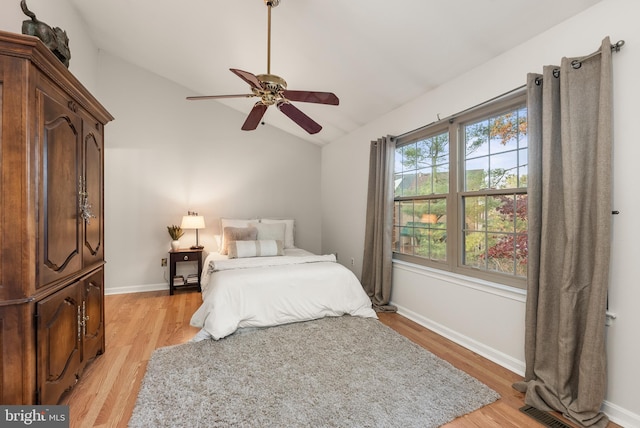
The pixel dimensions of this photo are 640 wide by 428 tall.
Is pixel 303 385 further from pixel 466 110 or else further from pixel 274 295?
pixel 466 110

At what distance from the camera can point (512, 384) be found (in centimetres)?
204

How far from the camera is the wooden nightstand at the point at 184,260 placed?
4152 mm

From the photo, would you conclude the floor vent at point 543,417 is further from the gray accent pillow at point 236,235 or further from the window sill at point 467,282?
the gray accent pillow at point 236,235

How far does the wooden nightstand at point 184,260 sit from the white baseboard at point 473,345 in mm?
2923

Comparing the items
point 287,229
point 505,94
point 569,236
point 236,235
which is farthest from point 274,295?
point 505,94

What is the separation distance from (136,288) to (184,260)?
0.87m

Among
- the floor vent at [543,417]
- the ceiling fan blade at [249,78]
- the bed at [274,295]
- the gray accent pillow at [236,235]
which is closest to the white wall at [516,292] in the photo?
the floor vent at [543,417]

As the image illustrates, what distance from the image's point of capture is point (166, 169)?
4480 millimetres

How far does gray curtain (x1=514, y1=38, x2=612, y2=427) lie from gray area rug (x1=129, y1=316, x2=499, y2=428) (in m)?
0.42

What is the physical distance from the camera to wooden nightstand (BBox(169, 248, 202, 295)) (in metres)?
4.15

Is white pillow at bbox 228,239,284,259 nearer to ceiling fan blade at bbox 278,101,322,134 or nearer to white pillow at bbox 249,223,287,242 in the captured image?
white pillow at bbox 249,223,287,242

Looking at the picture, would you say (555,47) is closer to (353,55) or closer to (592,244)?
(592,244)

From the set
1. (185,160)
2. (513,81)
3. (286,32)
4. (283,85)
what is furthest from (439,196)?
(185,160)

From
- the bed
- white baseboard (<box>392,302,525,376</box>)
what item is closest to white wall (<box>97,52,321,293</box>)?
the bed
